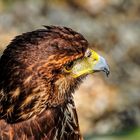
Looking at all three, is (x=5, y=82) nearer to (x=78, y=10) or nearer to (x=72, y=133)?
(x=72, y=133)

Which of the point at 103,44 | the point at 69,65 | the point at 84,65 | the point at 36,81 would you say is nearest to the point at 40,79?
the point at 36,81

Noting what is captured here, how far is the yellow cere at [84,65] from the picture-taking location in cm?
731

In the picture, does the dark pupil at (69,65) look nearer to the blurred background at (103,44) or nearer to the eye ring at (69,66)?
the eye ring at (69,66)

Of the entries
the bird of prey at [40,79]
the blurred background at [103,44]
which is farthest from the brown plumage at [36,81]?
the blurred background at [103,44]

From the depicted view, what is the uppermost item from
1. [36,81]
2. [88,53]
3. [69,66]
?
[88,53]

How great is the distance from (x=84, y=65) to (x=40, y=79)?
1.65 ft

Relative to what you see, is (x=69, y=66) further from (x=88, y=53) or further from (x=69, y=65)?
(x=88, y=53)

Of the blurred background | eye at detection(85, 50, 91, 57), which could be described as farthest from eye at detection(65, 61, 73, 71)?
the blurred background

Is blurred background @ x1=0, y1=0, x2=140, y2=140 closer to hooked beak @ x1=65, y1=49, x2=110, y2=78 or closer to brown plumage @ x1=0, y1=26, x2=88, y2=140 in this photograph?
hooked beak @ x1=65, y1=49, x2=110, y2=78

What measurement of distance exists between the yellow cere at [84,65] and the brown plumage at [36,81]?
0.06 metres

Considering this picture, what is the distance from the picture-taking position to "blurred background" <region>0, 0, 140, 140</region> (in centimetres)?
1312

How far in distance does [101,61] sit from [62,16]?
6.75 m

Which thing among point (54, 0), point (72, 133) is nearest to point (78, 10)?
point (54, 0)

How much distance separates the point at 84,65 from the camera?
742 cm
